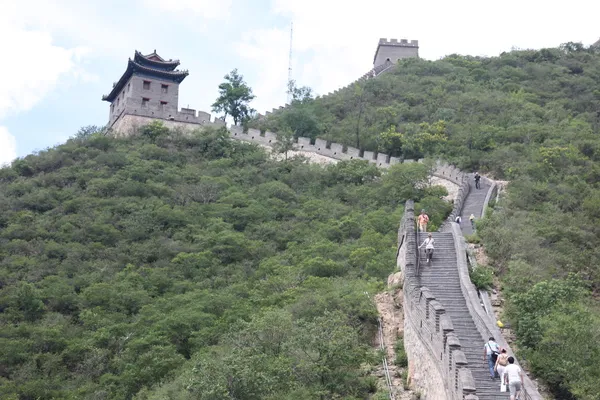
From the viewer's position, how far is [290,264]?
31000 millimetres

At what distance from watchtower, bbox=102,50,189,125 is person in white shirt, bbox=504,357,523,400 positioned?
43.4 m

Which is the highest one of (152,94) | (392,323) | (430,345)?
(152,94)

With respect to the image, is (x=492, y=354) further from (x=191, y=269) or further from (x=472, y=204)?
(x=191, y=269)

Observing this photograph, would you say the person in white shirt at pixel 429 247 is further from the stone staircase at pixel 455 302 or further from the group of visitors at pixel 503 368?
the group of visitors at pixel 503 368

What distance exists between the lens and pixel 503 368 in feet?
47.3

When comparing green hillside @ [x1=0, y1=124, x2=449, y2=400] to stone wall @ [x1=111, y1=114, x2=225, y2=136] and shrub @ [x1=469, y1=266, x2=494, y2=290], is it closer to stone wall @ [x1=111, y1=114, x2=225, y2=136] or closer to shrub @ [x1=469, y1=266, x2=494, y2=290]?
shrub @ [x1=469, y1=266, x2=494, y2=290]

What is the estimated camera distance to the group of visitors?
14.0m

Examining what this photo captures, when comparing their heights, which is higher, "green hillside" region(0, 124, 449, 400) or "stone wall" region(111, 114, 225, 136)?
"stone wall" region(111, 114, 225, 136)

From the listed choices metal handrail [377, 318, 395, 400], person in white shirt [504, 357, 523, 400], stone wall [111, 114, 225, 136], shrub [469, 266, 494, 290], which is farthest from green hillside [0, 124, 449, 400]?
person in white shirt [504, 357, 523, 400]

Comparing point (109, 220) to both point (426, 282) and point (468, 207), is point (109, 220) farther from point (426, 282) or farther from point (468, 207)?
point (426, 282)

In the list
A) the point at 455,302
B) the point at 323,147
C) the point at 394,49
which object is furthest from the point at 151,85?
the point at 455,302

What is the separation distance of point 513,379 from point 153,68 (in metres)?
45.6

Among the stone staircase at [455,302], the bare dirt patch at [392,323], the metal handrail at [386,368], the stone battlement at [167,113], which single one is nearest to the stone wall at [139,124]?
the stone battlement at [167,113]

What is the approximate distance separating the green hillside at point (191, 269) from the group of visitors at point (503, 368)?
3727mm
